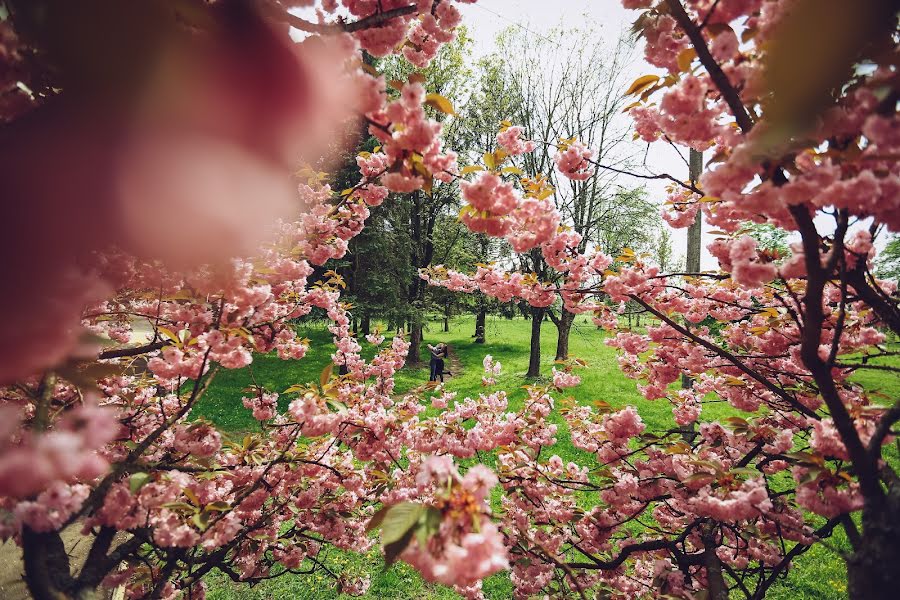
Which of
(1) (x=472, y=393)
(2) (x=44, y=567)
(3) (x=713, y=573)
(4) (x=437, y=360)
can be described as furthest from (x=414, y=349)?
(2) (x=44, y=567)

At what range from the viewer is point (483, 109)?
13.7 metres

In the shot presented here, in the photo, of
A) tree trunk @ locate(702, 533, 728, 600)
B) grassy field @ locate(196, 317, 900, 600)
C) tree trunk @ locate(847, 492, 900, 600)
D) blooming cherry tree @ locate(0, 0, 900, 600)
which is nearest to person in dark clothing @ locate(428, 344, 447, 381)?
grassy field @ locate(196, 317, 900, 600)

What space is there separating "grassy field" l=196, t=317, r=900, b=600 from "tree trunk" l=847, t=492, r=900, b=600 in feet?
0.27

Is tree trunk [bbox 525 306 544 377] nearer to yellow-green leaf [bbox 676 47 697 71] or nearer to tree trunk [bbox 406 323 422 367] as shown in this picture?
tree trunk [bbox 406 323 422 367]

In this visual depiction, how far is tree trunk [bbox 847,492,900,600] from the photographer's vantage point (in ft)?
3.31

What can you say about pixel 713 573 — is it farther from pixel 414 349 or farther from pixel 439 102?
pixel 414 349

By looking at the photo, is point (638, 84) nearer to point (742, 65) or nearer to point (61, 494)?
point (742, 65)

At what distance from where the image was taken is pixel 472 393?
10.1m

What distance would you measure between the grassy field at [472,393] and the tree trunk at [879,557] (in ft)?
0.27

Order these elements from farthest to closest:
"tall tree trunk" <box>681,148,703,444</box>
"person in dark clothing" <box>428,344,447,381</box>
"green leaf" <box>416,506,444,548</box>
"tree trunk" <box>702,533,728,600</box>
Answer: "person in dark clothing" <box>428,344,447,381</box> → "tall tree trunk" <box>681,148,703,444</box> → "tree trunk" <box>702,533,728,600</box> → "green leaf" <box>416,506,444,548</box>

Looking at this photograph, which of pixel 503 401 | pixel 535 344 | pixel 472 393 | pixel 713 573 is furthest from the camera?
pixel 535 344

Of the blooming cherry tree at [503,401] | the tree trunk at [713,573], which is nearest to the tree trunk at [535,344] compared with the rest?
the blooming cherry tree at [503,401]

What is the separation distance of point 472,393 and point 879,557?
30.4 ft

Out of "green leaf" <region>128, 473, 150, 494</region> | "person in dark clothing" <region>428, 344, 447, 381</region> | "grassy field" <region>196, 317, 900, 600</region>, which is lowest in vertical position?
"grassy field" <region>196, 317, 900, 600</region>
